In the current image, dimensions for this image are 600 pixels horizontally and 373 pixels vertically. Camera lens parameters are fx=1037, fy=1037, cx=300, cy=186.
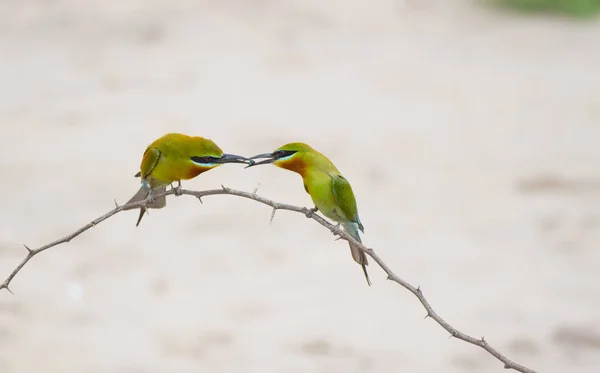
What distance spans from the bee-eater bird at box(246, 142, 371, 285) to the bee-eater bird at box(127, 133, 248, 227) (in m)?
0.12

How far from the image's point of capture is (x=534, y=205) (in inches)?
316

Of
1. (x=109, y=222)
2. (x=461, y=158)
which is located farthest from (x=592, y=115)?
(x=109, y=222)

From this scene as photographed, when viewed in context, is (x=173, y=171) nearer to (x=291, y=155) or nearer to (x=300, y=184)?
(x=291, y=155)

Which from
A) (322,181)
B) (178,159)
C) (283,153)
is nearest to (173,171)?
(178,159)

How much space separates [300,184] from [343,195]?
577 cm

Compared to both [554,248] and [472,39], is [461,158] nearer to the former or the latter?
[554,248]

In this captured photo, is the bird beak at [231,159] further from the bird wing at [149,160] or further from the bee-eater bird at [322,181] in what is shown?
the bird wing at [149,160]

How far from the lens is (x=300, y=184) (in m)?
8.09

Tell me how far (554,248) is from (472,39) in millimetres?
4340

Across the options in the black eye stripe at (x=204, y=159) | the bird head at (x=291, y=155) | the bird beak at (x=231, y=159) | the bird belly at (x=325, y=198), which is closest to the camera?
the bird beak at (x=231, y=159)

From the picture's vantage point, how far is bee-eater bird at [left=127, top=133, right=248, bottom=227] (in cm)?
204

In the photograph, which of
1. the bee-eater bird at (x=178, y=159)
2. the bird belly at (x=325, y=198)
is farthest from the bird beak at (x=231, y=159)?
the bird belly at (x=325, y=198)

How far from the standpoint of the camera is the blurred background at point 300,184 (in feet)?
21.1

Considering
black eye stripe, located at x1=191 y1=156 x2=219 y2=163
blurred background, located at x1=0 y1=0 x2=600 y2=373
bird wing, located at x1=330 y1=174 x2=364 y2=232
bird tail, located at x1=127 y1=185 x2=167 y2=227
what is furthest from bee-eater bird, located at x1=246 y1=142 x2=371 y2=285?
blurred background, located at x1=0 y1=0 x2=600 y2=373
